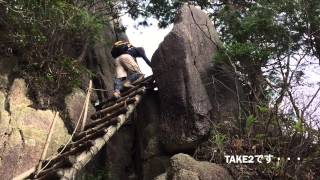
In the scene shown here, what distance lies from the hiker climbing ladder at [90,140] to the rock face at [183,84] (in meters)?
0.57

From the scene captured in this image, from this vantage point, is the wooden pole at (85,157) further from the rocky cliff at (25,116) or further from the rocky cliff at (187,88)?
the rocky cliff at (25,116)

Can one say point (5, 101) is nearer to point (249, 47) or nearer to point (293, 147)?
point (249, 47)

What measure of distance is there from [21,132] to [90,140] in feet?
7.94

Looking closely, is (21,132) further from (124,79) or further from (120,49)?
(120,49)

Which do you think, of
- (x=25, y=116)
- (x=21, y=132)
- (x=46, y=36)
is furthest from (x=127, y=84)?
(x=21, y=132)

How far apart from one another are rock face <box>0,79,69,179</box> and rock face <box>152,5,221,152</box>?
2357 millimetres

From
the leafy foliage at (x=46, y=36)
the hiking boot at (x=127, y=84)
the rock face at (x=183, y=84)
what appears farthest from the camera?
the hiking boot at (x=127, y=84)

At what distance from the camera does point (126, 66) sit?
11.2 metres

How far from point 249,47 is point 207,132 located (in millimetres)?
1912

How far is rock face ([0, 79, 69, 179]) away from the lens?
9.31 meters

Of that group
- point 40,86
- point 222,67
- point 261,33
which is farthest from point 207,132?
point 40,86

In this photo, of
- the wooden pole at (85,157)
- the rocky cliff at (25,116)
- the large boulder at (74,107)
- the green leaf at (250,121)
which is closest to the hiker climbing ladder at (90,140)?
the wooden pole at (85,157)

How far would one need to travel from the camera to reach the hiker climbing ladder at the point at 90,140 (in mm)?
7262

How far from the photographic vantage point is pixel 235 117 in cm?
968
